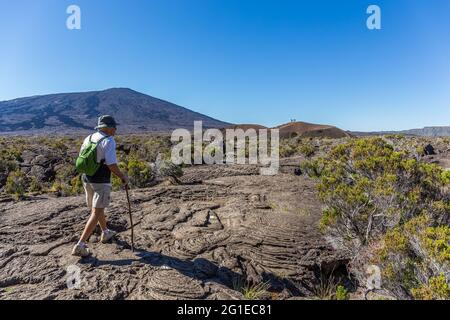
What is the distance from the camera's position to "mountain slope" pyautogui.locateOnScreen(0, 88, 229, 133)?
394 ft

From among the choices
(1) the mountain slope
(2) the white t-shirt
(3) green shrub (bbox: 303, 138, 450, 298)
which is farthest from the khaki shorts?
(1) the mountain slope

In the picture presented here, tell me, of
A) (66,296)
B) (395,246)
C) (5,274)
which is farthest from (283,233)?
(5,274)

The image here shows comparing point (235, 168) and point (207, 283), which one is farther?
point (235, 168)

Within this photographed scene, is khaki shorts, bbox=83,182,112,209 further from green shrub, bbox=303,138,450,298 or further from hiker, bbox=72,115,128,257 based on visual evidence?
green shrub, bbox=303,138,450,298

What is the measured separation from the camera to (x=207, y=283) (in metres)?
3.84

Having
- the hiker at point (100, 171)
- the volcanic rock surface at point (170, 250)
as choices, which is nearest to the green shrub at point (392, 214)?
the volcanic rock surface at point (170, 250)

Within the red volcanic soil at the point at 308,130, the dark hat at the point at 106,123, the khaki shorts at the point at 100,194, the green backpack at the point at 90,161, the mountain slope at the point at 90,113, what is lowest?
the khaki shorts at the point at 100,194

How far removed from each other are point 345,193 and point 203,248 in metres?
2.45

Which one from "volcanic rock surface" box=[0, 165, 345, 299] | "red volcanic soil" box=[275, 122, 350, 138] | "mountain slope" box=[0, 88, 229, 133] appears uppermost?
"mountain slope" box=[0, 88, 229, 133]

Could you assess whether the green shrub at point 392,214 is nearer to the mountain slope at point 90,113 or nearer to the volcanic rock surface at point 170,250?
the volcanic rock surface at point 170,250

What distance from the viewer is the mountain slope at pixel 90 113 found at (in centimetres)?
12006

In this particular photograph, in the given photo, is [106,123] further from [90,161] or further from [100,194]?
[100,194]

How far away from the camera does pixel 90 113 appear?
14212 cm

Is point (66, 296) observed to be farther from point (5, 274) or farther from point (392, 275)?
point (392, 275)
